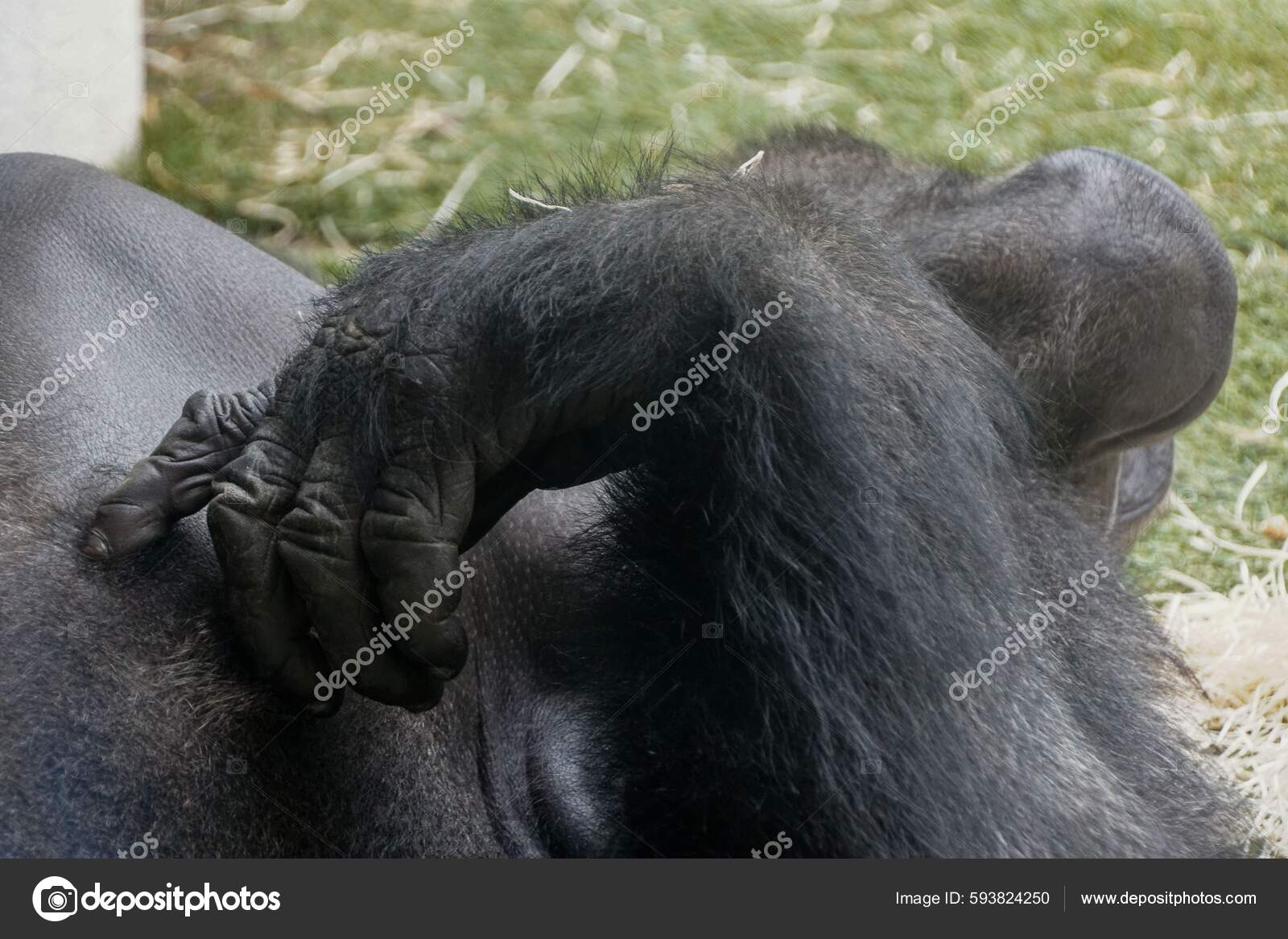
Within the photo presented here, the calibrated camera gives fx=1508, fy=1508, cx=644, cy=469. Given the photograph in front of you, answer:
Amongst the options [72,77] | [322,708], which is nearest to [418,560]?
[322,708]

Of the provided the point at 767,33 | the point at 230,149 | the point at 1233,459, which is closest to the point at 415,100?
the point at 230,149

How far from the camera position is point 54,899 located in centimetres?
110

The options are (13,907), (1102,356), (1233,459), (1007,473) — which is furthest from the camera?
(1233,459)

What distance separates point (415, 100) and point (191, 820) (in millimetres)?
2427

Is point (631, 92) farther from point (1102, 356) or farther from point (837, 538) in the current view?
point (837, 538)

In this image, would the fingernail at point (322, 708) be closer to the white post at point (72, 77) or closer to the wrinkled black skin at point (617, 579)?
the wrinkled black skin at point (617, 579)

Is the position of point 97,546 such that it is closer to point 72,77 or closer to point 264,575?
point 264,575

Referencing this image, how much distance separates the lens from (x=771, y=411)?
3.94 feet

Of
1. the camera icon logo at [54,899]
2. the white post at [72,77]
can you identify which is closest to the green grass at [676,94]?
the white post at [72,77]

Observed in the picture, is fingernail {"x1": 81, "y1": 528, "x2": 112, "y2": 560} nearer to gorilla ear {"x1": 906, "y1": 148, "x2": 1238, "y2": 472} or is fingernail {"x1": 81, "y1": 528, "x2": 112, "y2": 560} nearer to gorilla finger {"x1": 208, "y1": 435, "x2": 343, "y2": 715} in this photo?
gorilla finger {"x1": 208, "y1": 435, "x2": 343, "y2": 715}

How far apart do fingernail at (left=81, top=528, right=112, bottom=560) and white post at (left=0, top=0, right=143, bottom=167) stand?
1.60m

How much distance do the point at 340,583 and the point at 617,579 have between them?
0.91ft

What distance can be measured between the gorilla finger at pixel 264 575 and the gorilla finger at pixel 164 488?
5 cm

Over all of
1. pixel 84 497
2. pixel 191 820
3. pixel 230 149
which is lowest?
pixel 230 149
